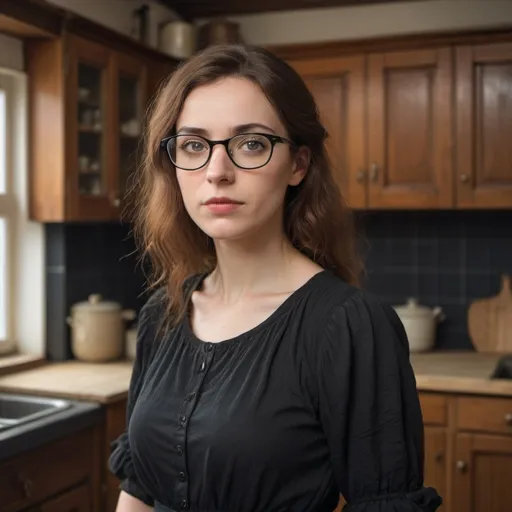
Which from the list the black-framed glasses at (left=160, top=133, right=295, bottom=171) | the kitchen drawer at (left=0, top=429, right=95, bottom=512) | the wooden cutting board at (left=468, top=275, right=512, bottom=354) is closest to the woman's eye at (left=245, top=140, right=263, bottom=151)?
the black-framed glasses at (left=160, top=133, right=295, bottom=171)

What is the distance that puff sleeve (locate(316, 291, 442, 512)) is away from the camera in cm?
100

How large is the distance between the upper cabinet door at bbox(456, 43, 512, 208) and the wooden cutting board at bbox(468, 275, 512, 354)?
0.46m

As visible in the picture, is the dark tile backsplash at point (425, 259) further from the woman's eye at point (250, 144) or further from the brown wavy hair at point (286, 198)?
the woman's eye at point (250, 144)

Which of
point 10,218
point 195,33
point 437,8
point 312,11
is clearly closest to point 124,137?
point 10,218

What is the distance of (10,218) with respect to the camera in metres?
2.84

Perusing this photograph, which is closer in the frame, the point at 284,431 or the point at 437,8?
the point at 284,431

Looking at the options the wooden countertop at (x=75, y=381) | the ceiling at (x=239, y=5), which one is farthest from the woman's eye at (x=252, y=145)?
the ceiling at (x=239, y=5)

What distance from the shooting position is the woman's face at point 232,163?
1.08m

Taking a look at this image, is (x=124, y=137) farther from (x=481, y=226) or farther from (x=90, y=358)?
(x=481, y=226)

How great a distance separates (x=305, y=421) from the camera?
1.03 metres

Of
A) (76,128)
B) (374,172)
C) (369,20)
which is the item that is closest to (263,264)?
(76,128)

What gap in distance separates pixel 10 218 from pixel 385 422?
2.16 meters

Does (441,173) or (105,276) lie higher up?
(441,173)

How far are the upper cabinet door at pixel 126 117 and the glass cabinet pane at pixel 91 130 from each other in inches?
2.5
